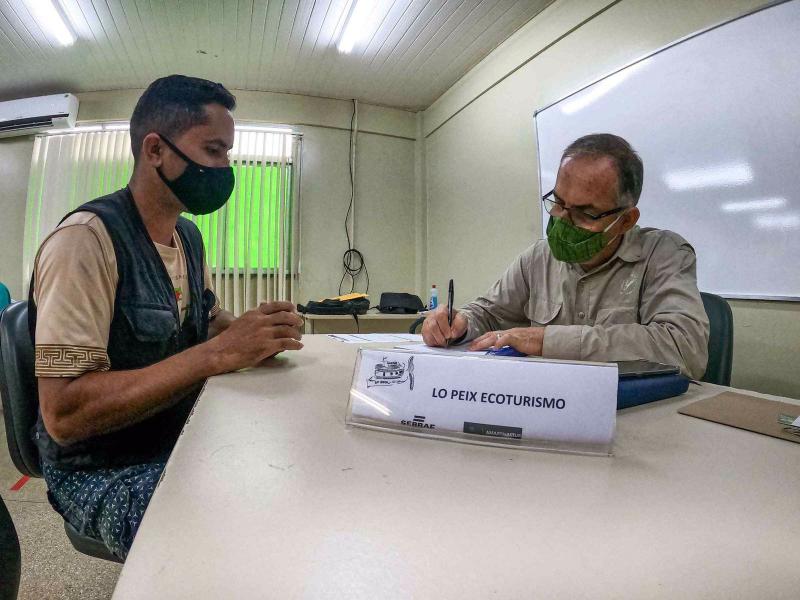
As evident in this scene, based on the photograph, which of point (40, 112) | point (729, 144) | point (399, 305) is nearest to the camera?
point (729, 144)

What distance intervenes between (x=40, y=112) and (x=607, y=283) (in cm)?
510

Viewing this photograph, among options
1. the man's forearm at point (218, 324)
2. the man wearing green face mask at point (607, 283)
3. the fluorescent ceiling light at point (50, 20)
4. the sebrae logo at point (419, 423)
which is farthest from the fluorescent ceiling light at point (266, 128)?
the sebrae logo at point (419, 423)

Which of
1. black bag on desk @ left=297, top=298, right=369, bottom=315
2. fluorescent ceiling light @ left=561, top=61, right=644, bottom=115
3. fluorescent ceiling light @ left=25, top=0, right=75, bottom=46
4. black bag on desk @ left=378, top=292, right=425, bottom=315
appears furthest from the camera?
black bag on desk @ left=378, top=292, right=425, bottom=315

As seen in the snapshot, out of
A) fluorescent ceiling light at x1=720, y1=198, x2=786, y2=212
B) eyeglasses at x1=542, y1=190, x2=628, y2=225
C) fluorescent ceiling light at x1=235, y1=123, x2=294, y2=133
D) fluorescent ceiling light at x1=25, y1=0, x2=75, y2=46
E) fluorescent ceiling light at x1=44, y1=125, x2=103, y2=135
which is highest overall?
fluorescent ceiling light at x1=25, y1=0, x2=75, y2=46

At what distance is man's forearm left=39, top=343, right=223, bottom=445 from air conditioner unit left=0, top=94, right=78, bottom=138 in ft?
14.7

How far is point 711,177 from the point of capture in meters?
1.80

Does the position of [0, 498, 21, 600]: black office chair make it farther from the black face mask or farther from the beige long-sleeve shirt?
the beige long-sleeve shirt

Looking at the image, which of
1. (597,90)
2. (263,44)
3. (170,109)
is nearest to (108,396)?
(170,109)

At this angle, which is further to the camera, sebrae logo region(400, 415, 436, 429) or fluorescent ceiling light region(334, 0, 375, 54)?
fluorescent ceiling light region(334, 0, 375, 54)

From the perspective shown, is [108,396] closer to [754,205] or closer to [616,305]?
[616,305]

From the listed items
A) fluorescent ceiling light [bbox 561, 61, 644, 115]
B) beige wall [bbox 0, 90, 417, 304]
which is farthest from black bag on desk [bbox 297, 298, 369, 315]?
fluorescent ceiling light [bbox 561, 61, 644, 115]

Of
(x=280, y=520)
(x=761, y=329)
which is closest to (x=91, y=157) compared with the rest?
(x=280, y=520)

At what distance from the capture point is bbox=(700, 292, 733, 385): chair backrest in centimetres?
118

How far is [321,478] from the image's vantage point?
0.40 m
